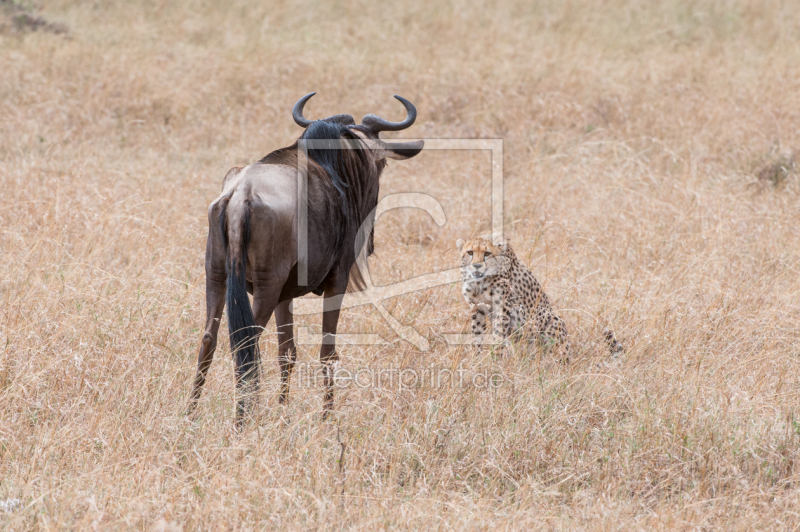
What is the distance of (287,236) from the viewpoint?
11.2 feet

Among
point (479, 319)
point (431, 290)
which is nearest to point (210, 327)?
point (479, 319)

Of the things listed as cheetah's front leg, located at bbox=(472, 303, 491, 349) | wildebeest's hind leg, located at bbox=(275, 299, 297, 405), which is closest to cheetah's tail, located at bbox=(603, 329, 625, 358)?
cheetah's front leg, located at bbox=(472, 303, 491, 349)

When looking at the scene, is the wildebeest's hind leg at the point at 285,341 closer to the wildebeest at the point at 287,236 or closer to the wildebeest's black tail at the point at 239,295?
the wildebeest at the point at 287,236

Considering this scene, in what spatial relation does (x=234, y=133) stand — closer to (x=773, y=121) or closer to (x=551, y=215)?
(x=551, y=215)

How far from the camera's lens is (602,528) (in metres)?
2.73

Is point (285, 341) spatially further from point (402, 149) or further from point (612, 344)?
point (612, 344)

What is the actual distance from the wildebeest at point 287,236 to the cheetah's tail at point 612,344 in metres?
1.38

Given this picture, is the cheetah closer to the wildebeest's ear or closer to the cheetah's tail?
the cheetah's tail

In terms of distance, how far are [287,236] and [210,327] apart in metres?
0.52

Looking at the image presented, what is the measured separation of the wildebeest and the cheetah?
0.75 m

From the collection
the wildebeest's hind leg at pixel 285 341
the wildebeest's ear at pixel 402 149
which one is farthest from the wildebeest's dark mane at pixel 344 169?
the wildebeest's hind leg at pixel 285 341

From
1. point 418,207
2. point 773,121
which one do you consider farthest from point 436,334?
point 773,121

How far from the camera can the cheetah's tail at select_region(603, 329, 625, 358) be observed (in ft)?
14.2

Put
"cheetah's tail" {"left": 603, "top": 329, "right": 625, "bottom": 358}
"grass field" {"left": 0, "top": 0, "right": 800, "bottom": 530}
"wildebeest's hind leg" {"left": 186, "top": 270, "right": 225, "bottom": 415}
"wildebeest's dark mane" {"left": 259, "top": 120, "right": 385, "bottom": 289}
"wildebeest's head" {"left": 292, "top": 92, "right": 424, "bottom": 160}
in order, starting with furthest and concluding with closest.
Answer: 1. "cheetah's tail" {"left": 603, "top": 329, "right": 625, "bottom": 358}
2. "wildebeest's head" {"left": 292, "top": 92, "right": 424, "bottom": 160}
3. "wildebeest's dark mane" {"left": 259, "top": 120, "right": 385, "bottom": 289}
4. "wildebeest's hind leg" {"left": 186, "top": 270, "right": 225, "bottom": 415}
5. "grass field" {"left": 0, "top": 0, "right": 800, "bottom": 530}
